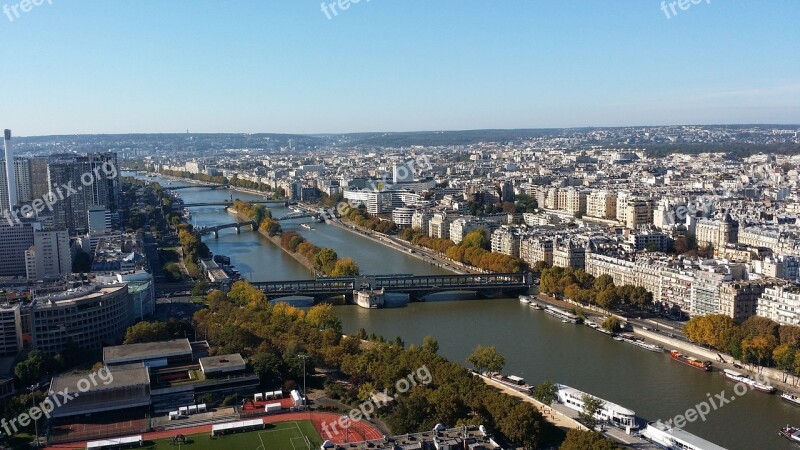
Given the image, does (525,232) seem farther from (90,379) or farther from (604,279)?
(90,379)

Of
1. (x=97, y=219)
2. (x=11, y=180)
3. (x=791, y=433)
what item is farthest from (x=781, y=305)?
(x=11, y=180)

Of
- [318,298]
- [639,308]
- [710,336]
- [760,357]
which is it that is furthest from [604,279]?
[318,298]

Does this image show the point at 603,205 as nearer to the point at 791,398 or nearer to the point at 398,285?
the point at 398,285

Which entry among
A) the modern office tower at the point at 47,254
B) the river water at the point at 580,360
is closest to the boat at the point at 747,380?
the river water at the point at 580,360

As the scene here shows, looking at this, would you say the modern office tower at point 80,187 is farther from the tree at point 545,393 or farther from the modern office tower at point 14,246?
the tree at point 545,393

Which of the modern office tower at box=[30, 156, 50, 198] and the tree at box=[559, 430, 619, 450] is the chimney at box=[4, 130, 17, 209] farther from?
the tree at box=[559, 430, 619, 450]

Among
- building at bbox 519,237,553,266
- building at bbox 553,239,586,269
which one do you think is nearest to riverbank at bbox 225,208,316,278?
building at bbox 519,237,553,266
